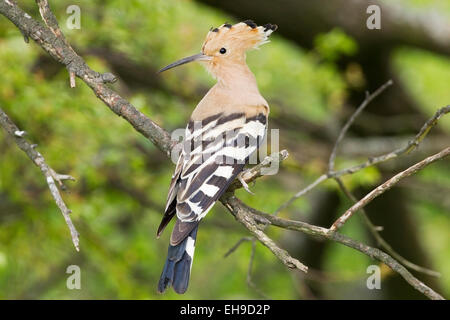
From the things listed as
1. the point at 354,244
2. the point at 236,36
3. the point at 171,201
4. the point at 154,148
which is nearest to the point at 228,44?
the point at 236,36

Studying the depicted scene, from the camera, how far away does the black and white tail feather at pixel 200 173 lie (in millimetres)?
2807

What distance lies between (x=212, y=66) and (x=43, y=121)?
6.06 ft

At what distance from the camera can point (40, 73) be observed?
479cm

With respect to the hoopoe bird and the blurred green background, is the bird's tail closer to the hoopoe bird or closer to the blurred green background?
the hoopoe bird

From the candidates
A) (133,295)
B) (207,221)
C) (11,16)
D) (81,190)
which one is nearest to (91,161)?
(81,190)

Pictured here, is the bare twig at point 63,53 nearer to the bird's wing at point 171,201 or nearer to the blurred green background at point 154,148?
the bird's wing at point 171,201

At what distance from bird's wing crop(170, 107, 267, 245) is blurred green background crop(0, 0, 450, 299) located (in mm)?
621

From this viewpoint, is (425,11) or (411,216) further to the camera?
(411,216)

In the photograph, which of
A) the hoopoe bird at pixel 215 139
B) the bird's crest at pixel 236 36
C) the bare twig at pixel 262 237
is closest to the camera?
the bare twig at pixel 262 237

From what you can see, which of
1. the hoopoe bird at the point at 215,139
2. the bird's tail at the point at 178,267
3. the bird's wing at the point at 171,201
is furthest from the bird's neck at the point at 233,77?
the bird's tail at the point at 178,267

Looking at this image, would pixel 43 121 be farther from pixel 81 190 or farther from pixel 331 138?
pixel 331 138

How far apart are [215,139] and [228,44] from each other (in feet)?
1.54

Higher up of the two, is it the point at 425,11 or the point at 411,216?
the point at 425,11

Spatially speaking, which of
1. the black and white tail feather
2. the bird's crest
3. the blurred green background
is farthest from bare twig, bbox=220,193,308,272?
the blurred green background
